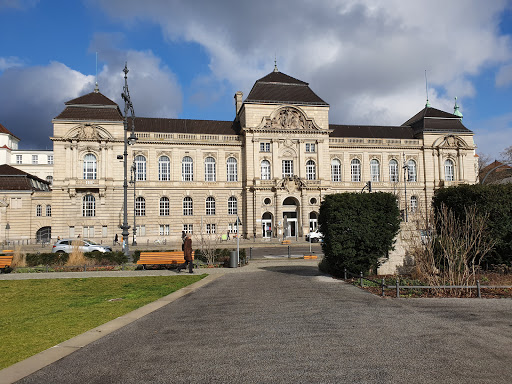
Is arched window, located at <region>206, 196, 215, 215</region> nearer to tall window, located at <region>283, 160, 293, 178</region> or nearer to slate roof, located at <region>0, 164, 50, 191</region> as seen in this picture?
tall window, located at <region>283, 160, 293, 178</region>

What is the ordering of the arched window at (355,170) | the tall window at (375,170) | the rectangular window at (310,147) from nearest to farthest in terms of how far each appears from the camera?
the rectangular window at (310,147) < the arched window at (355,170) < the tall window at (375,170)

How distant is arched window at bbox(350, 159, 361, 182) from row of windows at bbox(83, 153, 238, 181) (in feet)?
56.4

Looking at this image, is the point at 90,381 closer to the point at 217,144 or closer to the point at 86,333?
the point at 86,333

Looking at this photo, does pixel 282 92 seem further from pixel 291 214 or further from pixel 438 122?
pixel 438 122

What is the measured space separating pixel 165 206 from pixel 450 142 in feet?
141

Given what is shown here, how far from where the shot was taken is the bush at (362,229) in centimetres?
1652

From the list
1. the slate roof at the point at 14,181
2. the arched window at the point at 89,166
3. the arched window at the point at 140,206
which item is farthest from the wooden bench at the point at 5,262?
the slate roof at the point at 14,181

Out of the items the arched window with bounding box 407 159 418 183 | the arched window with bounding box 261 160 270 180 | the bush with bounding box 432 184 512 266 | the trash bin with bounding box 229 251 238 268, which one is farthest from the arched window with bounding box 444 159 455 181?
the trash bin with bounding box 229 251 238 268

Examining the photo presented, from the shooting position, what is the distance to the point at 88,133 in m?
49.2

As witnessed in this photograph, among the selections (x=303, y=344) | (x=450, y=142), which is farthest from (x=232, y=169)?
(x=303, y=344)

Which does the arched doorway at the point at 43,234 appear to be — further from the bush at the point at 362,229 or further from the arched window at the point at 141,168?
the bush at the point at 362,229

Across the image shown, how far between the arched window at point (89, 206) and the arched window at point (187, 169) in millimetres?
11649

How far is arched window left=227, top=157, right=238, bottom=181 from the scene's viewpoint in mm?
54125

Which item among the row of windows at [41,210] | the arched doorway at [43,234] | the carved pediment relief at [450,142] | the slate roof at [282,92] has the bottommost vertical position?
the arched doorway at [43,234]
